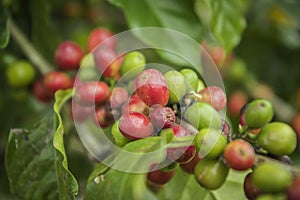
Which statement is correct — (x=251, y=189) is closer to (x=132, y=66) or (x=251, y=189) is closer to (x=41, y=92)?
(x=132, y=66)

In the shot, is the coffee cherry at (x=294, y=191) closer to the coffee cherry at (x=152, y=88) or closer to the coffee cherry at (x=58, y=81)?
the coffee cherry at (x=152, y=88)

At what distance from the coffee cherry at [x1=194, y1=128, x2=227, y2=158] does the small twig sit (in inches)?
30.4

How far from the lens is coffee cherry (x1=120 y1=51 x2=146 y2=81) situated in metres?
1.20

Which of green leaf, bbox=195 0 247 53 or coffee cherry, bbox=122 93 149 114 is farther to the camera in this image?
green leaf, bbox=195 0 247 53

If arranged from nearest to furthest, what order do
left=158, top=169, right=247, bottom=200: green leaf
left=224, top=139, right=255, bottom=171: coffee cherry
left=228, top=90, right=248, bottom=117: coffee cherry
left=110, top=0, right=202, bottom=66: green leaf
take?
left=224, top=139, right=255, bottom=171: coffee cherry → left=158, top=169, right=247, bottom=200: green leaf → left=110, top=0, right=202, bottom=66: green leaf → left=228, top=90, right=248, bottom=117: coffee cherry

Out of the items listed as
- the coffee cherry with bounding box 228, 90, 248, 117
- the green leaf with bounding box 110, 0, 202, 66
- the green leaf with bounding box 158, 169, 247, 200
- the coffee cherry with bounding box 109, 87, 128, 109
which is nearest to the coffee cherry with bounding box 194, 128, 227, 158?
the coffee cherry with bounding box 109, 87, 128, 109

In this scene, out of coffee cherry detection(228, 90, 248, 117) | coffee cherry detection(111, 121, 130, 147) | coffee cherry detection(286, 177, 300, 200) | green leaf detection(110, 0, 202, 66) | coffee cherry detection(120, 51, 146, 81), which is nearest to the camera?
coffee cherry detection(286, 177, 300, 200)

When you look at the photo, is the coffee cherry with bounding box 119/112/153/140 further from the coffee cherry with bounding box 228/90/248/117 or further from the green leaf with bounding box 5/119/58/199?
the coffee cherry with bounding box 228/90/248/117

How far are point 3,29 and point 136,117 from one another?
65 centimetres

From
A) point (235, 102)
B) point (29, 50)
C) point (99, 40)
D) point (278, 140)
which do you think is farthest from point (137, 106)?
point (235, 102)

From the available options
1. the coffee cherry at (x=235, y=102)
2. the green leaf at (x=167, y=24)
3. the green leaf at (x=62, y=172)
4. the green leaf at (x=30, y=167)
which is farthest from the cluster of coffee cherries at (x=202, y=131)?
the coffee cherry at (x=235, y=102)

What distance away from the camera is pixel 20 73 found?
1630mm

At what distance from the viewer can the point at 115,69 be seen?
1.31 m

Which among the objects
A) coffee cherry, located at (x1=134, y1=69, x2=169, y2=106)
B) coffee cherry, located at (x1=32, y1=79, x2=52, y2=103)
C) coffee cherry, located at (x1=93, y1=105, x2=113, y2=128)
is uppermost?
coffee cherry, located at (x1=134, y1=69, x2=169, y2=106)
